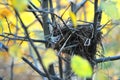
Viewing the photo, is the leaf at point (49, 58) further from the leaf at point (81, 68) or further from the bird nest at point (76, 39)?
the bird nest at point (76, 39)

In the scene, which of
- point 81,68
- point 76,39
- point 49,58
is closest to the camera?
point 81,68


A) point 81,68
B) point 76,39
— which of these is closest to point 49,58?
point 81,68

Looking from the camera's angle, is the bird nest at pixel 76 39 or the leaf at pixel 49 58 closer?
the leaf at pixel 49 58

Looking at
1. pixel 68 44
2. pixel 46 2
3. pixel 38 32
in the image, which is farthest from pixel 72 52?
pixel 38 32

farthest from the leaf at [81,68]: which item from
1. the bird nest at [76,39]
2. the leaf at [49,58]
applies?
the bird nest at [76,39]

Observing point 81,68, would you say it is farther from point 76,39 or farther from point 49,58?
point 76,39

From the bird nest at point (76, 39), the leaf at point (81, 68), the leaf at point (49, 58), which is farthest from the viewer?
the bird nest at point (76, 39)

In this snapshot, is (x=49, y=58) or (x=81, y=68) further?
(x=49, y=58)

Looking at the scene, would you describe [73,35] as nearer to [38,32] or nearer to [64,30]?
[64,30]

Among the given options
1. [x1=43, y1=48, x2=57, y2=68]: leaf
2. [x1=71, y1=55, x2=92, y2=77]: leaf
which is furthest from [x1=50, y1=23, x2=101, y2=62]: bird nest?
[x1=71, y1=55, x2=92, y2=77]: leaf

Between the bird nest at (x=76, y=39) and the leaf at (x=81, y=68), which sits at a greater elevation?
the leaf at (x=81, y=68)
